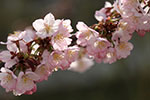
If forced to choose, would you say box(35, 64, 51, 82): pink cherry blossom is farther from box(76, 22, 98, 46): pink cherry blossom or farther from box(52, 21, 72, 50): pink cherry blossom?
box(76, 22, 98, 46): pink cherry blossom

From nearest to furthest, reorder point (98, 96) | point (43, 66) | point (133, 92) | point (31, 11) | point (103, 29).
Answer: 1. point (43, 66)
2. point (103, 29)
3. point (133, 92)
4. point (98, 96)
5. point (31, 11)

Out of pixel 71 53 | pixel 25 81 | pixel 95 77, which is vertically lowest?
pixel 25 81

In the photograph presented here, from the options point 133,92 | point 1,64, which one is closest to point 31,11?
point 133,92

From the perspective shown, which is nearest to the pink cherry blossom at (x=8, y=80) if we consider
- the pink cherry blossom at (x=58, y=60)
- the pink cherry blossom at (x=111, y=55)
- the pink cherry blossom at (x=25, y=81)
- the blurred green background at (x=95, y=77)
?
the pink cherry blossom at (x=25, y=81)

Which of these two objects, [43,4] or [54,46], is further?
[43,4]

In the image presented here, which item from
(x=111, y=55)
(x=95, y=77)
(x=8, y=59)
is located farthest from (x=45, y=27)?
(x=95, y=77)

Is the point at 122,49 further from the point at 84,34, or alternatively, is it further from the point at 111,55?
the point at 84,34

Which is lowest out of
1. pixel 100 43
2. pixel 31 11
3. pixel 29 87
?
pixel 29 87

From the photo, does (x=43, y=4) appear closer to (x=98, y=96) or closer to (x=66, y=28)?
(x=98, y=96)
